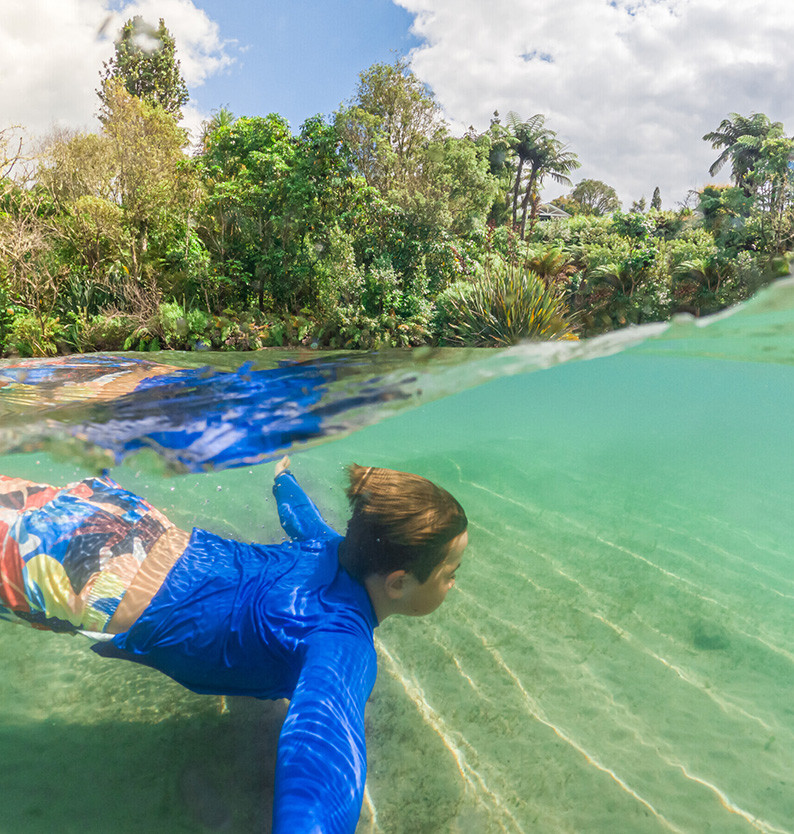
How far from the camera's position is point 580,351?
694 centimetres

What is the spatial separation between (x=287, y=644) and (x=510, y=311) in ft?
34.9

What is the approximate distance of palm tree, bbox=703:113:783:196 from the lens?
39.4m

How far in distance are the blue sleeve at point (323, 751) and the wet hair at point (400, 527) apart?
44cm

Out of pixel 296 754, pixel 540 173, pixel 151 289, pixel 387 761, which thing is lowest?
pixel 387 761

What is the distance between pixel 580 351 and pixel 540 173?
153ft

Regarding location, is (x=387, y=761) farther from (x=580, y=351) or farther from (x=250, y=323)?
(x=250, y=323)

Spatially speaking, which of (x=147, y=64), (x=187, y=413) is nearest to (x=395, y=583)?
(x=187, y=413)

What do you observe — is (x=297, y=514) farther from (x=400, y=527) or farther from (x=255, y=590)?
(x=400, y=527)

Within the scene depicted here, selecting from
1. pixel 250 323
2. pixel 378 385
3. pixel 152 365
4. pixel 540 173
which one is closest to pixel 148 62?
pixel 540 173

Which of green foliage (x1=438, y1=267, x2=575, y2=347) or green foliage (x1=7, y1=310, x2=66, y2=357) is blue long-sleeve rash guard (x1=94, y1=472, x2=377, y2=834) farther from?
green foliage (x1=7, y1=310, x2=66, y2=357)

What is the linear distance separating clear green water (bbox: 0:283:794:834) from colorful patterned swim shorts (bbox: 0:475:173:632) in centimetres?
101

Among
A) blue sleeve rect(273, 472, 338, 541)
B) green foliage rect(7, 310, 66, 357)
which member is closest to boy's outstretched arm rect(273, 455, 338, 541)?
blue sleeve rect(273, 472, 338, 541)

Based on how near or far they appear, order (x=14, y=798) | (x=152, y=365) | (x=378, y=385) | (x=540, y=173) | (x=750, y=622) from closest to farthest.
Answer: (x=14, y=798) → (x=750, y=622) → (x=378, y=385) → (x=152, y=365) → (x=540, y=173)

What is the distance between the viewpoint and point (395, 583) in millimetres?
2582
